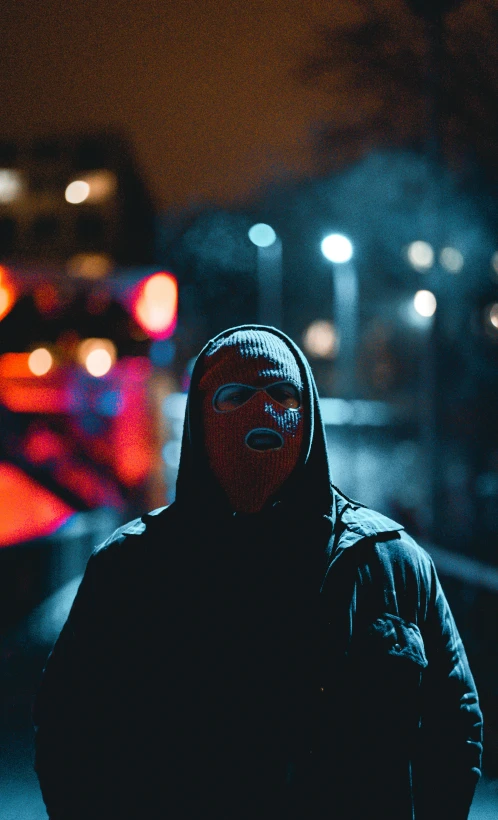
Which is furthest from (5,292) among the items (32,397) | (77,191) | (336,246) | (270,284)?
(77,191)

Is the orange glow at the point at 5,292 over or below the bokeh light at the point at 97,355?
over

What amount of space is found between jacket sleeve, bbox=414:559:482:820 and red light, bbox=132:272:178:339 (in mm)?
6396

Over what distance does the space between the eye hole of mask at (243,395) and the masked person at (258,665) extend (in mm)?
57

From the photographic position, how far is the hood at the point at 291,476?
2129 millimetres

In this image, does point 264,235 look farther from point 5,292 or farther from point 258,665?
point 258,665

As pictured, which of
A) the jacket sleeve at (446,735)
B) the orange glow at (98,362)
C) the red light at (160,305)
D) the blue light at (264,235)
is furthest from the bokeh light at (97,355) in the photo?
the blue light at (264,235)

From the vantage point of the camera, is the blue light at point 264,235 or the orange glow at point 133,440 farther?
the blue light at point 264,235

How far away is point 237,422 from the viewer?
7.19ft

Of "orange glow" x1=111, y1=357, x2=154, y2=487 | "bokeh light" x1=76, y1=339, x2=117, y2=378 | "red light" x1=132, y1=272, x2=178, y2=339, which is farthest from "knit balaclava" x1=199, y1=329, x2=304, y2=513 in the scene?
"orange glow" x1=111, y1=357, x2=154, y2=487

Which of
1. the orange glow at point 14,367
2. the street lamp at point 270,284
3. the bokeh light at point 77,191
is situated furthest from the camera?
the bokeh light at point 77,191

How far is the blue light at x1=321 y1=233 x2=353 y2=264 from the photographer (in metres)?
14.1

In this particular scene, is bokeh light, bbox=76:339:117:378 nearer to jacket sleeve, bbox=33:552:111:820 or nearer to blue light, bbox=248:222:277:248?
jacket sleeve, bbox=33:552:111:820

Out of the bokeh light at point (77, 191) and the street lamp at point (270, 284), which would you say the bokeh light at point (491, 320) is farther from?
the bokeh light at point (77, 191)

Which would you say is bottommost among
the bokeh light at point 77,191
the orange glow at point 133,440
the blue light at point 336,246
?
the orange glow at point 133,440
